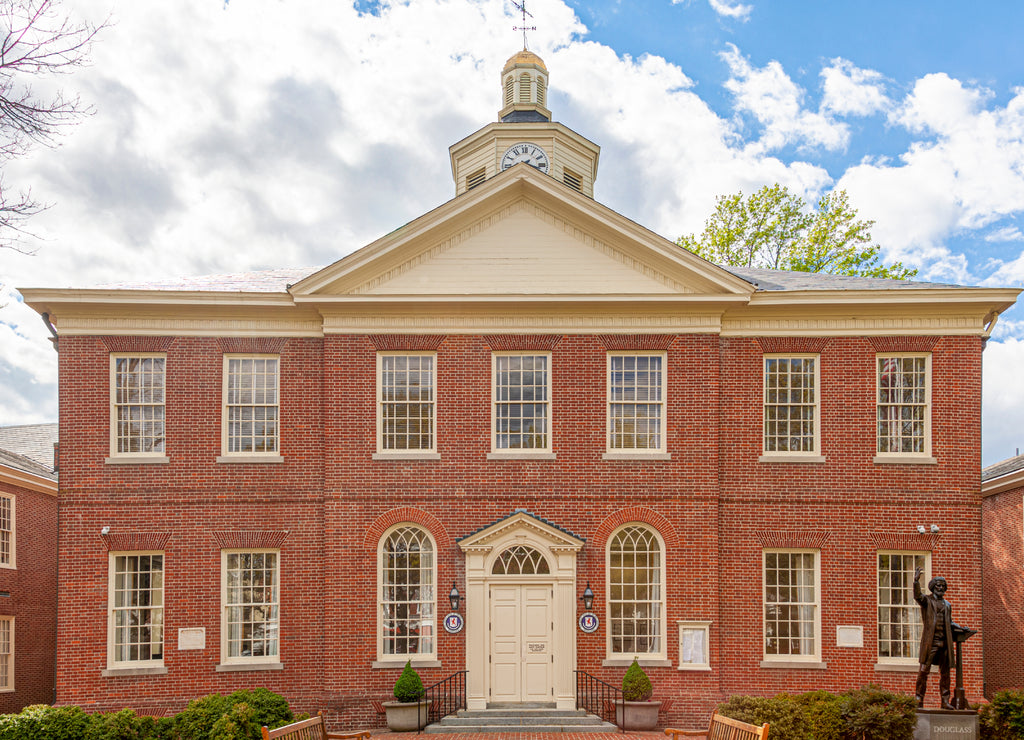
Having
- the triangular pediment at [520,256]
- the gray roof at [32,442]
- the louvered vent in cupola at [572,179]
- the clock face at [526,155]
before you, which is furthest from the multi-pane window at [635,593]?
the gray roof at [32,442]

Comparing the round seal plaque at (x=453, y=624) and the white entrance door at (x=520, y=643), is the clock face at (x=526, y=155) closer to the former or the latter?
the white entrance door at (x=520, y=643)

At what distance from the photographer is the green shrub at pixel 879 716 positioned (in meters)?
13.6

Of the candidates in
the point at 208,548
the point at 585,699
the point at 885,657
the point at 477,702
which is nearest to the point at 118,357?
the point at 208,548

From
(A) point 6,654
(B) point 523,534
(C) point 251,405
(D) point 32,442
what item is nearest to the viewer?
(B) point 523,534

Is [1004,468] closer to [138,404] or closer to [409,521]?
[409,521]

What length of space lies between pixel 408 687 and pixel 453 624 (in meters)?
1.56

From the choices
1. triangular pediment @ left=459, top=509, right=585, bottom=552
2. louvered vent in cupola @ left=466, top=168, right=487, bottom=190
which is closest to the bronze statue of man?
triangular pediment @ left=459, top=509, right=585, bottom=552

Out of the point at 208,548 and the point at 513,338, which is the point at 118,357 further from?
the point at 513,338

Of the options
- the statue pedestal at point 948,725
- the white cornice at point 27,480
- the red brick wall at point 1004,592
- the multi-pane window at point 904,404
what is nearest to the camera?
the statue pedestal at point 948,725

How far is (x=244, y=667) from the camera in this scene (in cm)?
1689

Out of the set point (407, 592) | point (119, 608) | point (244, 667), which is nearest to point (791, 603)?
point (407, 592)

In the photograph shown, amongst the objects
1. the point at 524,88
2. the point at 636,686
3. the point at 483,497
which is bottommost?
the point at 636,686

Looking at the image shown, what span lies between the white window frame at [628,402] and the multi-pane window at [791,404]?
220 cm

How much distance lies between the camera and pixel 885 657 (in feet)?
56.1
